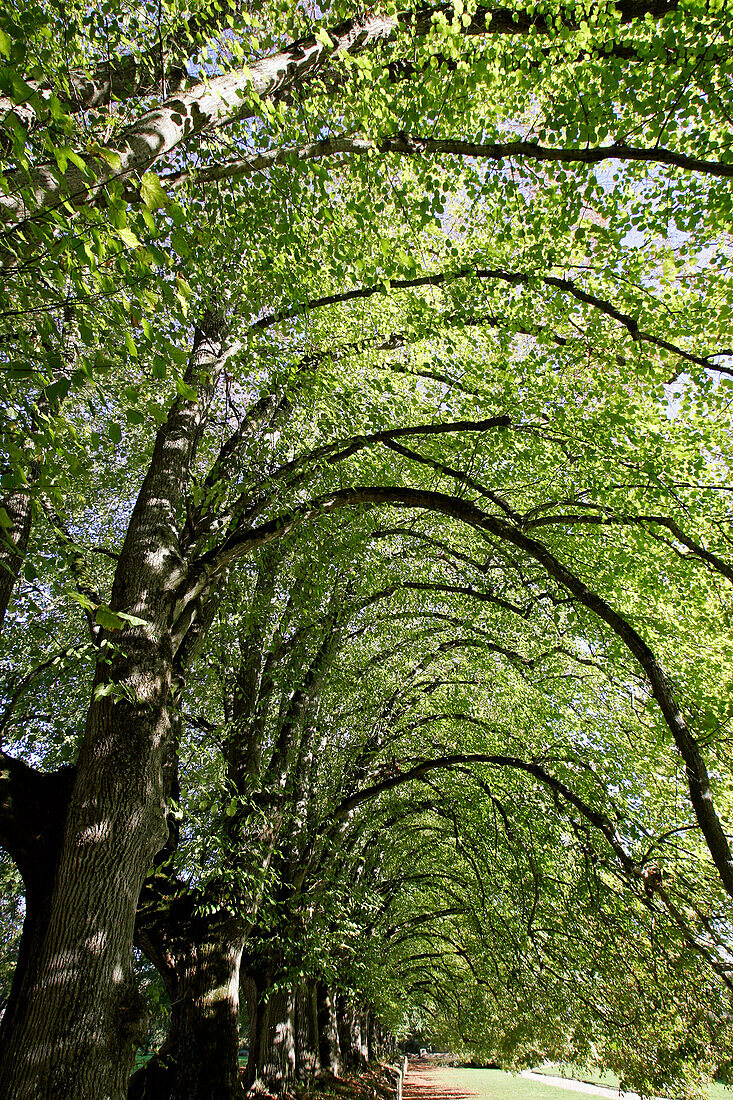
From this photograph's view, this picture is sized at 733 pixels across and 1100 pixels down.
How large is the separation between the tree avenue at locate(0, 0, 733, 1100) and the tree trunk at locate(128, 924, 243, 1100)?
0.04 m

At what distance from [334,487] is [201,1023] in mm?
6385

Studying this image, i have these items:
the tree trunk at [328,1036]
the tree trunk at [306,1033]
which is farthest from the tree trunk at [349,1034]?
the tree trunk at [306,1033]

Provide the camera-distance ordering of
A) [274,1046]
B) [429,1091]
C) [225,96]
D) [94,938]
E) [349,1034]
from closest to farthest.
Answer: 1. [94,938]
2. [225,96]
3. [274,1046]
4. [349,1034]
5. [429,1091]

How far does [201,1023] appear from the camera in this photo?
6754 mm

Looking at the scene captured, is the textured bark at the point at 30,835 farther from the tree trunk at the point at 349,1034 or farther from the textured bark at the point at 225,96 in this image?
the tree trunk at the point at 349,1034

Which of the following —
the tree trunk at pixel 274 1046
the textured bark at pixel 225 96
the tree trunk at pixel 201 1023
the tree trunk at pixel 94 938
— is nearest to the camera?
the textured bark at pixel 225 96

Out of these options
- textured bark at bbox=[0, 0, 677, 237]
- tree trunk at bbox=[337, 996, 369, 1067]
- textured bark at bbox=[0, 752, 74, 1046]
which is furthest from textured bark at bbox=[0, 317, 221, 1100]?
tree trunk at bbox=[337, 996, 369, 1067]

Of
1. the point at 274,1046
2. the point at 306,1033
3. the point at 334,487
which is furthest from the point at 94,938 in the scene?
the point at 306,1033

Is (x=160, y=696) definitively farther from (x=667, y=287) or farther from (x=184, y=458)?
(x=667, y=287)

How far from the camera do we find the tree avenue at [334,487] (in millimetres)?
3873

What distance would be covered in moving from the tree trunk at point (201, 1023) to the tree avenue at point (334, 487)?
39 millimetres

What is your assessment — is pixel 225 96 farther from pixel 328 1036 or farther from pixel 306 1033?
pixel 328 1036

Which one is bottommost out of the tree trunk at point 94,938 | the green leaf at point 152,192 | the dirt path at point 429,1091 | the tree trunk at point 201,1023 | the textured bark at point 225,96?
the dirt path at point 429,1091

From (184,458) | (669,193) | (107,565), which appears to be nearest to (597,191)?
(669,193)
